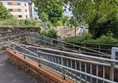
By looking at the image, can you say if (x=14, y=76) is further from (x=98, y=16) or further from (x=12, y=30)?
(x=98, y=16)

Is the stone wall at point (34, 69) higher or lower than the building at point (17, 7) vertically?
lower

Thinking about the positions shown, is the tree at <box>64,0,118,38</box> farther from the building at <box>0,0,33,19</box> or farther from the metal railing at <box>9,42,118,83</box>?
the building at <box>0,0,33,19</box>

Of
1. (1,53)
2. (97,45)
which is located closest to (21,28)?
(1,53)

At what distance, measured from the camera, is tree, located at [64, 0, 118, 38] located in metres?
10.8

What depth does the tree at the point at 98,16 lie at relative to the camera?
10834mm

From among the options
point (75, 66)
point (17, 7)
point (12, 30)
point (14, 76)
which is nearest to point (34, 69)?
point (14, 76)

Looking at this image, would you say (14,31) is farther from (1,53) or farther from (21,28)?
(1,53)

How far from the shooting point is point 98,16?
1212cm

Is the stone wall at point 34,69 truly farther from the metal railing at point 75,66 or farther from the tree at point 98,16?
the tree at point 98,16

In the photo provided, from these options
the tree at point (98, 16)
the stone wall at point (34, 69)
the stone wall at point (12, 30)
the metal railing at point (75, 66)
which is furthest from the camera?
the tree at point (98, 16)

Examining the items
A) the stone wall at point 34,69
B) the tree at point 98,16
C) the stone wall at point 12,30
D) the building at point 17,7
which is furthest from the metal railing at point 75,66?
the building at point 17,7

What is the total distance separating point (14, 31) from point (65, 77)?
7.88 meters

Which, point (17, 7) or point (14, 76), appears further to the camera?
point (17, 7)

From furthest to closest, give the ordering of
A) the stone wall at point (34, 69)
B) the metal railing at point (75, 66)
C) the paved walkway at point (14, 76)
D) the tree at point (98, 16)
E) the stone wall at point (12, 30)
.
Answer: the tree at point (98, 16) < the stone wall at point (12, 30) < the paved walkway at point (14, 76) < the stone wall at point (34, 69) < the metal railing at point (75, 66)
